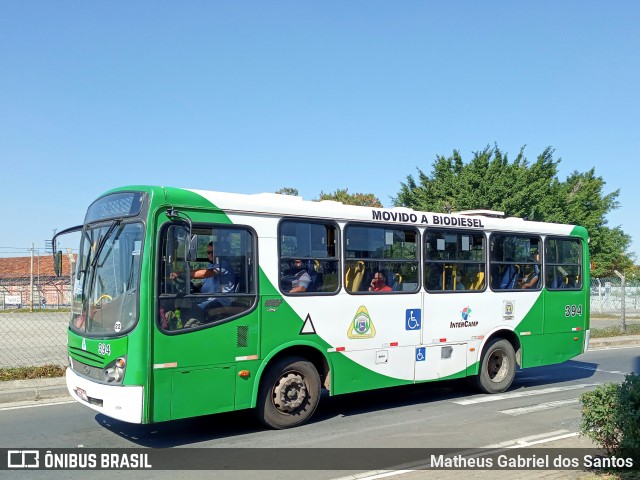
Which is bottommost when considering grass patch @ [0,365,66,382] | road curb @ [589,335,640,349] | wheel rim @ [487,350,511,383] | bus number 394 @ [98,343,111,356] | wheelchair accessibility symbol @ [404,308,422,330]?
road curb @ [589,335,640,349]

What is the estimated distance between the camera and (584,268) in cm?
1308

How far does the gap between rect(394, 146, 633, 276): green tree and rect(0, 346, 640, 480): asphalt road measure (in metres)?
21.9

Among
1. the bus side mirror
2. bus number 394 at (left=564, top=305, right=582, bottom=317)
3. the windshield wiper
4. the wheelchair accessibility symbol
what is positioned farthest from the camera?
bus number 394 at (left=564, top=305, right=582, bottom=317)

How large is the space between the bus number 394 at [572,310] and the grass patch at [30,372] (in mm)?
9763

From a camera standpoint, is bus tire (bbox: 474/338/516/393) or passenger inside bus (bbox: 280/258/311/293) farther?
bus tire (bbox: 474/338/516/393)

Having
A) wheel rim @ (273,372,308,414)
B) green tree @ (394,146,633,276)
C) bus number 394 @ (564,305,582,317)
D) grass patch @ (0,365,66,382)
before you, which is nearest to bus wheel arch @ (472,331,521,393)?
bus number 394 @ (564,305,582,317)

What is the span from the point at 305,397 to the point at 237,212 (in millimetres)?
2684

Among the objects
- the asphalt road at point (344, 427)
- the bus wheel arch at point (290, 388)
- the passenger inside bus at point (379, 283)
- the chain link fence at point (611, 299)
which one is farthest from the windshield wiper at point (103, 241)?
the chain link fence at point (611, 299)

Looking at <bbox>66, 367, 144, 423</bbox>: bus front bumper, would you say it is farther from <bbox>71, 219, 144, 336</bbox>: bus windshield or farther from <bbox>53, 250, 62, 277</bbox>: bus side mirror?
<bbox>53, 250, 62, 277</bbox>: bus side mirror

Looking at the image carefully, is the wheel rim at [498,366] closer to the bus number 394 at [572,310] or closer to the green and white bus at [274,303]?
the green and white bus at [274,303]

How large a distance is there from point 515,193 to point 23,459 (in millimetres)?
30827

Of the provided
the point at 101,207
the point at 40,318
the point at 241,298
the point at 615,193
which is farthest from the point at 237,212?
the point at 615,193

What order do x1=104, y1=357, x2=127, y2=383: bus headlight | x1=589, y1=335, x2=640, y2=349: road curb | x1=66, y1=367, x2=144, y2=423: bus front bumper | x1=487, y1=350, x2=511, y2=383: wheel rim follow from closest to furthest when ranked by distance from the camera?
1. x1=66, y1=367, x2=144, y2=423: bus front bumper
2. x1=104, y1=357, x2=127, y2=383: bus headlight
3. x1=487, y1=350, x2=511, y2=383: wheel rim
4. x1=589, y1=335, x2=640, y2=349: road curb

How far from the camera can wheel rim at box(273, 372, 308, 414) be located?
27.3 feet
